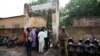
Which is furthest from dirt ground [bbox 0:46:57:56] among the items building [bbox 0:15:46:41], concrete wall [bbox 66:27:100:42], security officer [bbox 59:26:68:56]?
concrete wall [bbox 66:27:100:42]

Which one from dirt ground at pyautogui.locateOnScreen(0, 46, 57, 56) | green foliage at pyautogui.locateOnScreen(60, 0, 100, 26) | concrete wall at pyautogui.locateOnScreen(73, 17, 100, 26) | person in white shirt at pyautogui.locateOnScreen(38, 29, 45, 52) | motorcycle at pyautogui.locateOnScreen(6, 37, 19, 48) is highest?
green foliage at pyautogui.locateOnScreen(60, 0, 100, 26)

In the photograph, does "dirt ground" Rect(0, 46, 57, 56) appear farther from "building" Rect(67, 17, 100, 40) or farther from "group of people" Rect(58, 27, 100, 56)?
"building" Rect(67, 17, 100, 40)

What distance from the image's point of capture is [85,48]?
44.2ft

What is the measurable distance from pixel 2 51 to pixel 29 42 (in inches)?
136

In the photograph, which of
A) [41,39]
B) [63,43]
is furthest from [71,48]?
[41,39]

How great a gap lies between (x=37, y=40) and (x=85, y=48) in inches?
165

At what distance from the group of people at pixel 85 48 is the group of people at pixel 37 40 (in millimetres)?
1996

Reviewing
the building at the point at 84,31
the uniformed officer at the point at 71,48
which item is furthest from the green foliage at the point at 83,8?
the uniformed officer at the point at 71,48

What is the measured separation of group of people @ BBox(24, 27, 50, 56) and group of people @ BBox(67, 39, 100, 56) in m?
2.00

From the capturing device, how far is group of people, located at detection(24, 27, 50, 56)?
50.4 feet

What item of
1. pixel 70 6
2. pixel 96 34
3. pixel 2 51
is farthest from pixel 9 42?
pixel 70 6

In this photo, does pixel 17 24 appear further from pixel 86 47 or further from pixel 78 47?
pixel 86 47

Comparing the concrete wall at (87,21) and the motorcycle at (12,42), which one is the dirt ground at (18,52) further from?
the concrete wall at (87,21)

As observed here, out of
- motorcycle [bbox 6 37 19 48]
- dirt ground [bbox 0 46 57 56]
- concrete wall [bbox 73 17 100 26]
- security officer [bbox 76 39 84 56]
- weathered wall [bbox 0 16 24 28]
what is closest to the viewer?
security officer [bbox 76 39 84 56]
